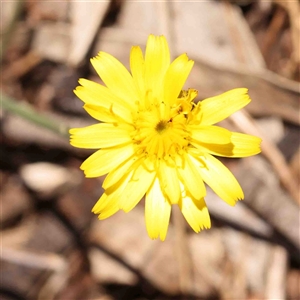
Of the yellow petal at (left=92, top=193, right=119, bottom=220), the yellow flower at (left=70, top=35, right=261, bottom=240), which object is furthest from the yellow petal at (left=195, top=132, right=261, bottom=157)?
the yellow petal at (left=92, top=193, right=119, bottom=220)

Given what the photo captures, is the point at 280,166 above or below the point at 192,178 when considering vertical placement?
below

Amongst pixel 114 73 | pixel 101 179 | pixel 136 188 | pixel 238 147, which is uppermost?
pixel 114 73

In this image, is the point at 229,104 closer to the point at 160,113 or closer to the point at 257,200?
the point at 160,113

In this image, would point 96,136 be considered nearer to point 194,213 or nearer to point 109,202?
point 109,202

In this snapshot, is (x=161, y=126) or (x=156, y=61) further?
(x=161, y=126)

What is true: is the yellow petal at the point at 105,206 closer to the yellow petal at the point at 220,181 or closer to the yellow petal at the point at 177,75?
the yellow petal at the point at 220,181

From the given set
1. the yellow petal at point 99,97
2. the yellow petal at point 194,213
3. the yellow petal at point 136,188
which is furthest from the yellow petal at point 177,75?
the yellow petal at point 194,213

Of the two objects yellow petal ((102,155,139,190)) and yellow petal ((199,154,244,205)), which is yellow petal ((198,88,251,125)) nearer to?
yellow petal ((199,154,244,205))

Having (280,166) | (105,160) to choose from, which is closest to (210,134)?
(105,160)

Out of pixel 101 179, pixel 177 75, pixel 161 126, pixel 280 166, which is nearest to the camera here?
pixel 177 75
